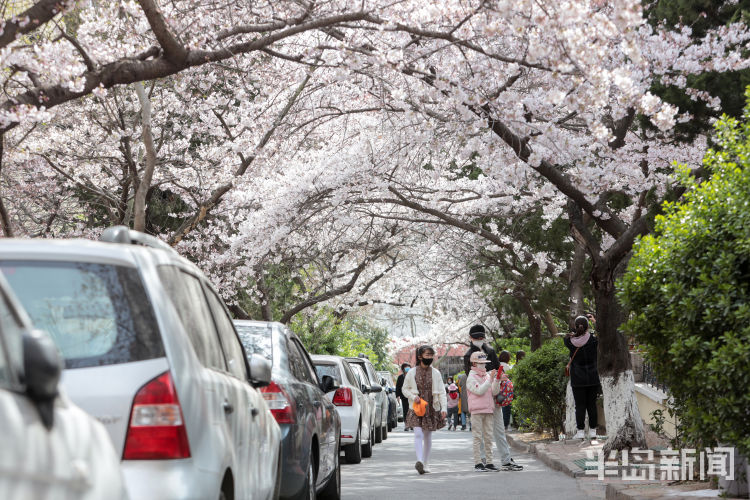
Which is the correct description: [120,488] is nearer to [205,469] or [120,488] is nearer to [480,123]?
[205,469]

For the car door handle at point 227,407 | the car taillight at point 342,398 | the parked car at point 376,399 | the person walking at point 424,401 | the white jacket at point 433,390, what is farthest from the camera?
the parked car at point 376,399

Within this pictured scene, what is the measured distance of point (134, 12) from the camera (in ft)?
43.4

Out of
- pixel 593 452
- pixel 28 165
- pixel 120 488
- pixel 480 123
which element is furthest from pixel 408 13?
pixel 28 165

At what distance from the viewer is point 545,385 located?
1978 centimetres

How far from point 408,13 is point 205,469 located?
9691mm

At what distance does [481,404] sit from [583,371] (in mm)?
2801

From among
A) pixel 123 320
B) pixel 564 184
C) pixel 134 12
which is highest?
Answer: pixel 134 12

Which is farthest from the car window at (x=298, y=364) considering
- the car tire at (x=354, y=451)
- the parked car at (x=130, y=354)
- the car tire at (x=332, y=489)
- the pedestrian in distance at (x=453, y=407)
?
the pedestrian in distance at (x=453, y=407)

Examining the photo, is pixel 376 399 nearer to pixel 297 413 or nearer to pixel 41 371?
pixel 297 413

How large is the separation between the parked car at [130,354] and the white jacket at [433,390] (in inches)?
394

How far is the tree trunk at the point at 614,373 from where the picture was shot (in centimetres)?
1465

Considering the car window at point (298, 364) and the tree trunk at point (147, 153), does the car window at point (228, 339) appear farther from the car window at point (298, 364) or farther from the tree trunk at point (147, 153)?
the tree trunk at point (147, 153)

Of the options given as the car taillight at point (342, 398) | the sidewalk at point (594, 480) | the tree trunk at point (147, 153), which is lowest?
the sidewalk at point (594, 480)

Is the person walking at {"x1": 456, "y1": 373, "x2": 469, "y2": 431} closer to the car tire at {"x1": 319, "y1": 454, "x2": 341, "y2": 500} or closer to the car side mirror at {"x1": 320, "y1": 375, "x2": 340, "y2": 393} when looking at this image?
the car side mirror at {"x1": 320, "y1": 375, "x2": 340, "y2": 393}
